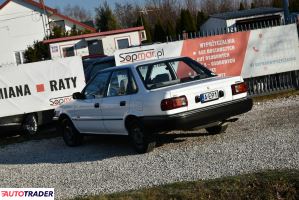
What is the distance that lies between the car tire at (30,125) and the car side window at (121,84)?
15.3 feet

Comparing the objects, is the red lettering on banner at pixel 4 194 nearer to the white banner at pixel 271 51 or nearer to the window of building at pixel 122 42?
the white banner at pixel 271 51

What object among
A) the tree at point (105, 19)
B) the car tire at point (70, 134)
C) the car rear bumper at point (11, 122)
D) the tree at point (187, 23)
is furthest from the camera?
the tree at point (105, 19)

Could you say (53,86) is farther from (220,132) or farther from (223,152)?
(223,152)

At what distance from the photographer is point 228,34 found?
49.1ft

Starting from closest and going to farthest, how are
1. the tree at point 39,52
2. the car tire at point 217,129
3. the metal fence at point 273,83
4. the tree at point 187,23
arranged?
the car tire at point 217,129
the metal fence at point 273,83
the tree at point 39,52
the tree at point 187,23

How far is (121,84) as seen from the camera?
9.77 metres

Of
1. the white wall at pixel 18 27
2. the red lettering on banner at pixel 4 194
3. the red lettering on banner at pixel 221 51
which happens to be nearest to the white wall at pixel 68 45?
the white wall at pixel 18 27

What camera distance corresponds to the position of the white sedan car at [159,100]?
28.6 ft

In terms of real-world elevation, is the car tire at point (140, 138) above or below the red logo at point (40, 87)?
below

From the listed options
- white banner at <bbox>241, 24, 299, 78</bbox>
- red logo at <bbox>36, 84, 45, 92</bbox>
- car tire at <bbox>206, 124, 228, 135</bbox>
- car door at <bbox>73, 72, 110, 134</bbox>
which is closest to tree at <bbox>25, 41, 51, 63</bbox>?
red logo at <bbox>36, 84, 45, 92</bbox>

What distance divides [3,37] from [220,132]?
149ft

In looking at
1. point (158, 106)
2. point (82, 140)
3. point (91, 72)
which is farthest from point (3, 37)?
point (158, 106)

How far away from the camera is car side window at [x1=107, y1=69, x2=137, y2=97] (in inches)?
373

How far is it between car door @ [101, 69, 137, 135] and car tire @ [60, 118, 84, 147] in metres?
1.49
